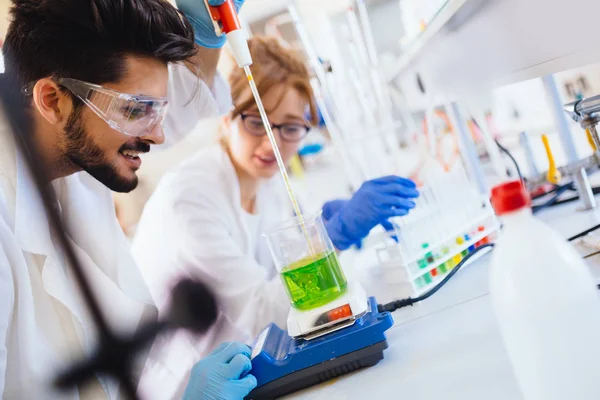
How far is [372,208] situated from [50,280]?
2.84ft

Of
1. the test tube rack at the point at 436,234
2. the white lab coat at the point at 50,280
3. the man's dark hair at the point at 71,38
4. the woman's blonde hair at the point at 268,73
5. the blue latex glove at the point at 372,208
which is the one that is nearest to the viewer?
the white lab coat at the point at 50,280

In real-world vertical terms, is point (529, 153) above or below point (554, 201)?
above

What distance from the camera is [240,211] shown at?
5.94 ft

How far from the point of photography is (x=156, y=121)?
129 cm

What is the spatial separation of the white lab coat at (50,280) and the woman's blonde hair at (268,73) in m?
0.63

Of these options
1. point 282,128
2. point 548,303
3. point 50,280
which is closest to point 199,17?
point 282,128

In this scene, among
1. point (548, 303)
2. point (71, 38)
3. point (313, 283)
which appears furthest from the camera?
point (71, 38)

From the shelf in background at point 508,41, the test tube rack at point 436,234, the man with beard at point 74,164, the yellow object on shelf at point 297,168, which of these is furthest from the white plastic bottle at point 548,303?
the yellow object on shelf at point 297,168

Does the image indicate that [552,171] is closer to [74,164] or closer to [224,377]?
[224,377]

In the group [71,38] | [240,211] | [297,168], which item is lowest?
[240,211]

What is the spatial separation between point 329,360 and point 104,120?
779 mm

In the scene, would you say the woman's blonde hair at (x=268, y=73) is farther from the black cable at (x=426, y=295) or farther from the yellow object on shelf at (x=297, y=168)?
the yellow object on shelf at (x=297, y=168)

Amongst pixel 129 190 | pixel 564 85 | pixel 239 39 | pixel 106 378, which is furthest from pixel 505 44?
pixel 564 85

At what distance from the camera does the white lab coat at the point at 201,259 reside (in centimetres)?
148
